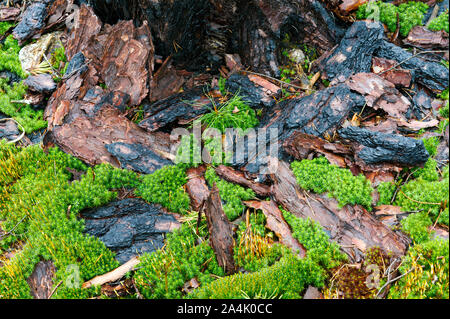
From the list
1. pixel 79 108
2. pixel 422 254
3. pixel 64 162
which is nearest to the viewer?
pixel 422 254

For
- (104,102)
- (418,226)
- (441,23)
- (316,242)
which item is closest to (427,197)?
(418,226)

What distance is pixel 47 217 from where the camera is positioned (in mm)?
5289

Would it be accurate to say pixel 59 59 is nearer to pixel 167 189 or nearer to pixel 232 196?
pixel 167 189

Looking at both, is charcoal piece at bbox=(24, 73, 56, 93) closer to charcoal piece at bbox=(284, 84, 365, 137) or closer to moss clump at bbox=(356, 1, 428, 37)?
charcoal piece at bbox=(284, 84, 365, 137)

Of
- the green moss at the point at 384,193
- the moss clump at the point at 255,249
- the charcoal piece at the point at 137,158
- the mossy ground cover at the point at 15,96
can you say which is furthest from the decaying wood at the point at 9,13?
the green moss at the point at 384,193

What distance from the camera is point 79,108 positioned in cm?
660

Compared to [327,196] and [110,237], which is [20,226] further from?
[327,196]

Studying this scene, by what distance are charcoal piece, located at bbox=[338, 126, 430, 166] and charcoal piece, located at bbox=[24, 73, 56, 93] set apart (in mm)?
5807

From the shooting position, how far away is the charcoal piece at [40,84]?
7026 millimetres

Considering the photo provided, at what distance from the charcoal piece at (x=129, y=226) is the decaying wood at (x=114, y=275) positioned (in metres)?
0.11

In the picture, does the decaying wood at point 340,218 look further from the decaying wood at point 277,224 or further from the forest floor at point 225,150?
the decaying wood at point 277,224

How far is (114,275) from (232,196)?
204 cm

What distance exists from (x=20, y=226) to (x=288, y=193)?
4126 millimetres
